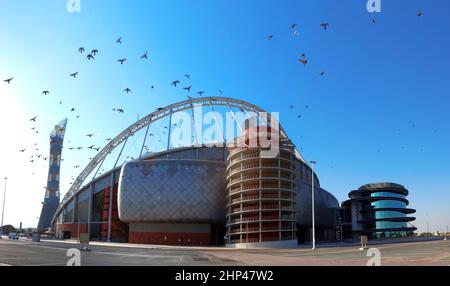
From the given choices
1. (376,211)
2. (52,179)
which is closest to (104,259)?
(376,211)

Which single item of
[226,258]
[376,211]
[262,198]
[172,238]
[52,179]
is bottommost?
[172,238]

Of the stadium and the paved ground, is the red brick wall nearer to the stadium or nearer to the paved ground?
the stadium

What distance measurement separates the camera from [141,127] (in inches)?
5143

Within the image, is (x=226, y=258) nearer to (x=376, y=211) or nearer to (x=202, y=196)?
(x=202, y=196)

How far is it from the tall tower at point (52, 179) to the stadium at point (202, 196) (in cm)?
4033

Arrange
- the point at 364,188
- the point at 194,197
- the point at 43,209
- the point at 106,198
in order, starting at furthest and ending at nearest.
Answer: the point at 43,209 < the point at 364,188 < the point at 106,198 < the point at 194,197

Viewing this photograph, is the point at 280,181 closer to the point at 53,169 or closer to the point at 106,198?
the point at 106,198

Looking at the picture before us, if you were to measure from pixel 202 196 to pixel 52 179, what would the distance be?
108m

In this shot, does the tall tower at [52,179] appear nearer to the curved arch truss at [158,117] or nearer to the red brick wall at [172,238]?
the curved arch truss at [158,117]

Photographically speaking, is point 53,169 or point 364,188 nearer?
point 364,188

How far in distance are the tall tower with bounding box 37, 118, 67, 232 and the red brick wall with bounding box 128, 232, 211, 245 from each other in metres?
93.3

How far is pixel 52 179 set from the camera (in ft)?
604
